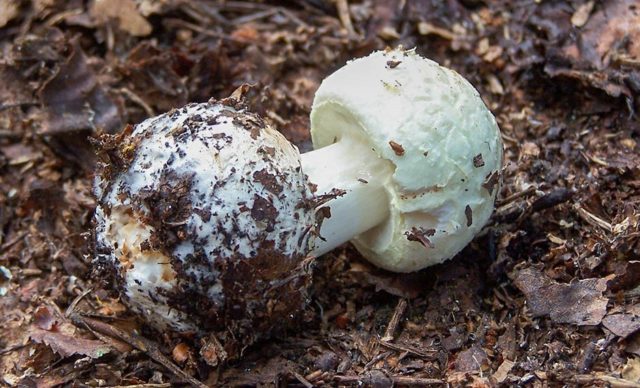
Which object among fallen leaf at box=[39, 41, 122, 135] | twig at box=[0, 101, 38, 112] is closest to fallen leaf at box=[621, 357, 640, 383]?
fallen leaf at box=[39, 41, 122, 135]

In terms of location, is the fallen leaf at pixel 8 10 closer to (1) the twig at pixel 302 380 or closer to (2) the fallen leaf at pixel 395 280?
(2) the fallen leaf at pixel 395 280

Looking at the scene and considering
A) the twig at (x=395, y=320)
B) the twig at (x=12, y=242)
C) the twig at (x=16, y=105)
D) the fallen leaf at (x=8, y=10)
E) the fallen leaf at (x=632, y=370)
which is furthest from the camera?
the fallen leaf at (x=8, y=10)

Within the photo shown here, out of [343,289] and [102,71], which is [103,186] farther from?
[102,71]

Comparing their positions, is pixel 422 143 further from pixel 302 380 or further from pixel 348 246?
pixel 302 380

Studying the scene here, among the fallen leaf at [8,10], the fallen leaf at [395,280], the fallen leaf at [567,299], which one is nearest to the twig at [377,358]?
the fallen leaf at [395,280]

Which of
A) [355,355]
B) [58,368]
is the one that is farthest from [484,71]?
[58,368]

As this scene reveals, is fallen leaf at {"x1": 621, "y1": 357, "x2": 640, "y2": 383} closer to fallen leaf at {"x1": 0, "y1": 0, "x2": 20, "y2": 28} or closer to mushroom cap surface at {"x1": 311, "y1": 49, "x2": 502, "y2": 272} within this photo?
mushroom cap surface at {"x1": 311, "y1": 49, "x2": 502, "y2": 272}
